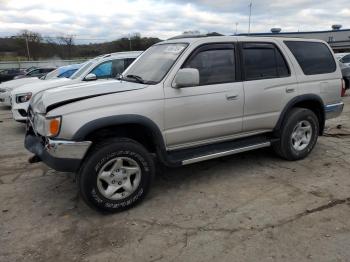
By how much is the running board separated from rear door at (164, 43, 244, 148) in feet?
0.32

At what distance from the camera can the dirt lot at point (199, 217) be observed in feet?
10.8

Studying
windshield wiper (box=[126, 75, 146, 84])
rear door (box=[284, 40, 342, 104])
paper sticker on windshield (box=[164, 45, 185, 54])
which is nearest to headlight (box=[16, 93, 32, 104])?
windshield wiper (box=[126, 75, 146, 84])

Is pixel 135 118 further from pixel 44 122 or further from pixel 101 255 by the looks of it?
pixel 101 255

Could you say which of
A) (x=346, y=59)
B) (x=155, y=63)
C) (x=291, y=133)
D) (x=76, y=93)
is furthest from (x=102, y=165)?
(x=346, y=59)

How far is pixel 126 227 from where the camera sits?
Answer: 148 inches

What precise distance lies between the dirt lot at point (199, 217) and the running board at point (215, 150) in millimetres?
→ 414

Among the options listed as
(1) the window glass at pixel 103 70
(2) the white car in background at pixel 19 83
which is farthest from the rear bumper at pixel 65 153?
(2) the white car in background at pixel 19 83

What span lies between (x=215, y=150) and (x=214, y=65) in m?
1.10

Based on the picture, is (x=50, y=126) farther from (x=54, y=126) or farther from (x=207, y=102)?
(x=207, y=102)

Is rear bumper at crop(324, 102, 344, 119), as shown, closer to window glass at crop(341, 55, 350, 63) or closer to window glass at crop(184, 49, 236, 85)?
window glass at crop(184, 49, 236, 85)

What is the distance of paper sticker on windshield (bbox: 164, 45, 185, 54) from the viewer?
4.62 metres

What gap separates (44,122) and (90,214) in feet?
3.70

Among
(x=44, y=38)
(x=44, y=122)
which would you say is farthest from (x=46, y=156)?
(x=44, y=38)

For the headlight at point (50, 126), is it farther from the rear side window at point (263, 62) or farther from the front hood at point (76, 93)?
the rear side window at point (263, 62)
